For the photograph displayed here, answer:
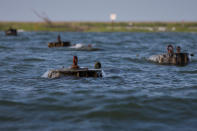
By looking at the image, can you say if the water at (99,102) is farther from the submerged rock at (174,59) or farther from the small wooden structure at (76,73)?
the submerged rock at (174,59)

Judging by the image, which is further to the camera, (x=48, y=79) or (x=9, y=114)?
(x=48, y=79)

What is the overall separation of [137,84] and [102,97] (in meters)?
3.98

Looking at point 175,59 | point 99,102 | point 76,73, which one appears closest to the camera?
point 99,102

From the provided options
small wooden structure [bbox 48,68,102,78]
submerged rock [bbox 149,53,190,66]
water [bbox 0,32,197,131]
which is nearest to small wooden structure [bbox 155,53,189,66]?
submerged rock [bbox 149,53,190,66]

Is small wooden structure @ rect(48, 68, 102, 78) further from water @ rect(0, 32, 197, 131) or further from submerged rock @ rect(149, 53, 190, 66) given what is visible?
submerged rock @ rect(149, 53, 190, 66)

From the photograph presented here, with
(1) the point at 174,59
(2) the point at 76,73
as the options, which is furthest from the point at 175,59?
(2) the point at 76,73

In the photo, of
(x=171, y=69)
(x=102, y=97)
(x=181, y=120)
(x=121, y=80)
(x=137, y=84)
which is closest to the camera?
(x=181, y=120)

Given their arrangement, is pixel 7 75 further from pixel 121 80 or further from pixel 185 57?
pixel 185 57

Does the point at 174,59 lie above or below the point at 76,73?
above

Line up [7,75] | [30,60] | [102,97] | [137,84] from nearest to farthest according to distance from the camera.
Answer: [102,97]
[137,84]
[7,75]
[30,60]

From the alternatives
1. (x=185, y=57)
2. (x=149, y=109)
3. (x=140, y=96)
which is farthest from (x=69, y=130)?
(x=185, y=57)

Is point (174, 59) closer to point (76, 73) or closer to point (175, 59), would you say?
point (175, 59)

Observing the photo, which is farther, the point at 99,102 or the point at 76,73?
the point at 76,73

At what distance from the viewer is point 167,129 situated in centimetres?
1120
